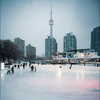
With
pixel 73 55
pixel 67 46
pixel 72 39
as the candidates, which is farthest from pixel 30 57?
pixel 72 39

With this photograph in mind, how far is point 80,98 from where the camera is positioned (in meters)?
5.23

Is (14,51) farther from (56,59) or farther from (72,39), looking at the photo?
(72,39)

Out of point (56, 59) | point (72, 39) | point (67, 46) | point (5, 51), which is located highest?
point (72, 39)

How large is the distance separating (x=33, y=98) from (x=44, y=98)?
605mm

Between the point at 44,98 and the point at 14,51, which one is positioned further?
the point at 14,51

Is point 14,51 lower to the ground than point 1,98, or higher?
higher

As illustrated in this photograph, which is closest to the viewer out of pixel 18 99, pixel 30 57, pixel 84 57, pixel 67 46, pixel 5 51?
pixel 18 99

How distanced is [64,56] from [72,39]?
131407mm

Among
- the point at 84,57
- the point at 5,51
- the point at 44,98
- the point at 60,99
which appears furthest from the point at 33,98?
the point at 84,57

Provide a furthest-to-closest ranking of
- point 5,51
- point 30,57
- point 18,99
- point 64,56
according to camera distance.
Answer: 1. point 30,57
2. point 64,56
3. point 5,51
4. point 18,99

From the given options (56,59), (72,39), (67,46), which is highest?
(72,39)

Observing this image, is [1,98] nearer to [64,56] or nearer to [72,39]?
[64,56]

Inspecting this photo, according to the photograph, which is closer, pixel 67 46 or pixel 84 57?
pixel 84 57

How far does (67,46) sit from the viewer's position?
190m
